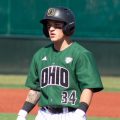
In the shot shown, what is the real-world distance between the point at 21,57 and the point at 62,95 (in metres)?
15.5

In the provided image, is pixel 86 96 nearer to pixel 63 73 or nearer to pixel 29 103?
pixel 63 73

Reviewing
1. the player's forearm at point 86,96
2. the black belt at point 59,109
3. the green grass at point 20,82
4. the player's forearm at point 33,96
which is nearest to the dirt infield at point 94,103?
the green grass at point 20,82

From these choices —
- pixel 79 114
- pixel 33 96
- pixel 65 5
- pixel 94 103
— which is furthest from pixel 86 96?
pixel 65 5

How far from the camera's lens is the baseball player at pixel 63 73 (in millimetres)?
4680

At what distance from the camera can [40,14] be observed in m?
20.9

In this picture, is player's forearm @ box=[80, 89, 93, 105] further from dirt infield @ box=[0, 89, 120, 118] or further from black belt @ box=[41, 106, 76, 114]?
dirt infield @ box=[0, 89, 120, 118]

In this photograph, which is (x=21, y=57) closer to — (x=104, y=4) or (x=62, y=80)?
(x=104, y=4)

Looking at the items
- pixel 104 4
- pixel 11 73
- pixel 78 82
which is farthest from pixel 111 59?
pixel 78 82

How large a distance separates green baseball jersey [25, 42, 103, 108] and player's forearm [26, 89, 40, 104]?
11 centimetres

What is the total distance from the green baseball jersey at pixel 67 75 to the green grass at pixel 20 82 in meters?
10.9

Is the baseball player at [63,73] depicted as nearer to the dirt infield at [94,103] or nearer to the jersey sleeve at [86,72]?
the jersey sleeve at [86,72]

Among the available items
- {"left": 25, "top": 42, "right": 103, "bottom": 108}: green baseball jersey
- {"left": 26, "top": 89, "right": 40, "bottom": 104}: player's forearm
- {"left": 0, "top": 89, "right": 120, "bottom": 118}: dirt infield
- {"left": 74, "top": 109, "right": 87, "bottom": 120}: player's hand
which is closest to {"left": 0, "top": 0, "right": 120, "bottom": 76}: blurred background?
{"left": 0, "top": 89, "right": 120, "bottom": 118}: dirt infield

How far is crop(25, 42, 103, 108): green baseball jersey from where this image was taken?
468 centimetres

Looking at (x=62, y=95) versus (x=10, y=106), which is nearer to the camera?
(x=62, y=95)
